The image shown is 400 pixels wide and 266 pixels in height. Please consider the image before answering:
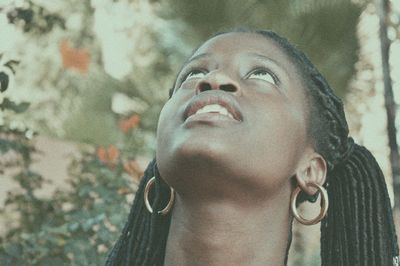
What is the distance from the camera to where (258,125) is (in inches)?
105

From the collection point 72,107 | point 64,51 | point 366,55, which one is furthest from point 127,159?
point 366,55

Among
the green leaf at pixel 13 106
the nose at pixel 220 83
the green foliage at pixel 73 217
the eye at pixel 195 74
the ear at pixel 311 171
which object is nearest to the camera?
the nose at pixel 220 83

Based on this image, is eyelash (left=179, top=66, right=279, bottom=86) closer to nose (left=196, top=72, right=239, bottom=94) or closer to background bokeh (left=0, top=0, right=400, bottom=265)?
nose (left=196, top=72, right=239, bottom=94)

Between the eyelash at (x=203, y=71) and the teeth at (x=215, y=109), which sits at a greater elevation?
the eyelash at (x=203, y=71)

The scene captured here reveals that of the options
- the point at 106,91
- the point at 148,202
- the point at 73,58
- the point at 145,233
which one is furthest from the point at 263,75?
the point at 106,91

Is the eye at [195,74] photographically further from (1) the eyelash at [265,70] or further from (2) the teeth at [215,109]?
(2) the teeth at [215,109]

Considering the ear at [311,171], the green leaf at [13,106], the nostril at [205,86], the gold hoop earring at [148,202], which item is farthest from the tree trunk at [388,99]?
the nostril at [205,86]

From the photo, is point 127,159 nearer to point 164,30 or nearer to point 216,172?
point 164,30

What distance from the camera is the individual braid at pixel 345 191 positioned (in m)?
2.99

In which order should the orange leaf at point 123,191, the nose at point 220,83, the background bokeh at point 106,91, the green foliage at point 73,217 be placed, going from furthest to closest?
the orange leaf at point 123,191 → the background bokeh at point 106,91 → the green foliage at point 73,217 → the nose at point 220,83

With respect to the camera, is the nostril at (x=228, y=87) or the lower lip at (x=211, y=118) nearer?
the lower lip at (x=211, y=118)

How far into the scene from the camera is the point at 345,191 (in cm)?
310

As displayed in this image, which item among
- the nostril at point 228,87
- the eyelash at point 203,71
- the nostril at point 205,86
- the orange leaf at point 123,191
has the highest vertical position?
the orange leaf at point 123,191

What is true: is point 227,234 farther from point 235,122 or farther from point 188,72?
point 188,72
